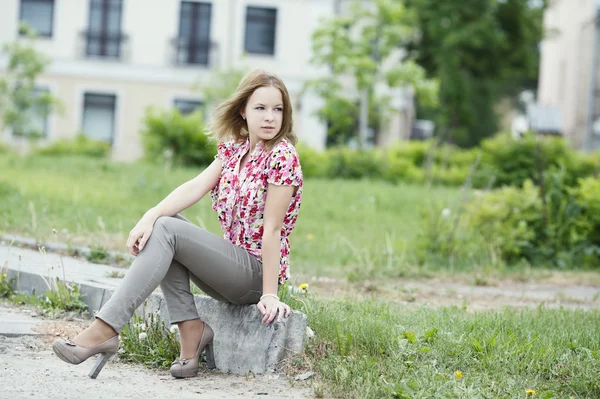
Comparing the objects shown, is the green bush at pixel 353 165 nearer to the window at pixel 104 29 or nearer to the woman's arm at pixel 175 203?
the window at pixel 104 29

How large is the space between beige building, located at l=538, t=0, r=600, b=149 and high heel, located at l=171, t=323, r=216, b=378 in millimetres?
21912

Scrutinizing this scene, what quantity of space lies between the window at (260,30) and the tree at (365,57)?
559 centimetres

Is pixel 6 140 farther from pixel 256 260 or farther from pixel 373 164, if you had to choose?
pixel 256 260

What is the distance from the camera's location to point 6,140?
2769cm

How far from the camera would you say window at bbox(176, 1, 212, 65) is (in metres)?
29.7

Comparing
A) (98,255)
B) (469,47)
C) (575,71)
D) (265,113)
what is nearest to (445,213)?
(98,255)

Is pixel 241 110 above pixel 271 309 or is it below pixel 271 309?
above

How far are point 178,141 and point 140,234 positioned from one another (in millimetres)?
14593

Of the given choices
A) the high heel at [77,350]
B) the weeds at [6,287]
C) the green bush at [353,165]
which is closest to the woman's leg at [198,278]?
the high heel at [77,350]

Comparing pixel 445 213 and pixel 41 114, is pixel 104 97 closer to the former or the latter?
pixel 41 114

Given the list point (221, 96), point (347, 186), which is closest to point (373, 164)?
point (347, 186)

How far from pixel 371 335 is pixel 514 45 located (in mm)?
27500

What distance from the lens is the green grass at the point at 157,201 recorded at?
8516mm

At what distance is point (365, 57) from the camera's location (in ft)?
73.8
